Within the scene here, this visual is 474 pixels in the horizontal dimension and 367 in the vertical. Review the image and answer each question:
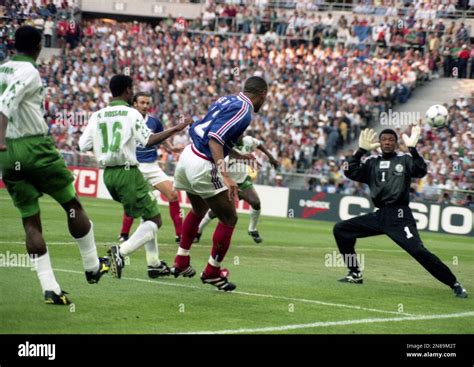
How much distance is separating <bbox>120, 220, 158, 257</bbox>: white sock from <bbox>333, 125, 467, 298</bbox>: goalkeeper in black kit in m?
2.85

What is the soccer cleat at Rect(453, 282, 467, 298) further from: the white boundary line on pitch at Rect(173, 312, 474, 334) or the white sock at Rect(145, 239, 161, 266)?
the white sock at Rect(145, 239, 161, 266)

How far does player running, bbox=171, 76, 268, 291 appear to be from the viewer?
10.9m

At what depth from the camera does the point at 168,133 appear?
10.8 meters

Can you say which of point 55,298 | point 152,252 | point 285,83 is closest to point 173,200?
point 152,252

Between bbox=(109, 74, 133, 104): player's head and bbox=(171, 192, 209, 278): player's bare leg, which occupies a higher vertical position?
bbox=(109, 74, 133, 104): player's head

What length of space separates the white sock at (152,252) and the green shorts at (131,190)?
1.12 feet

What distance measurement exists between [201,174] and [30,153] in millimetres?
2491

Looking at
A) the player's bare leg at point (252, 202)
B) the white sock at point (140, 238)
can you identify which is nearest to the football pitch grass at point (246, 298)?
the white sock at point (140, 238)

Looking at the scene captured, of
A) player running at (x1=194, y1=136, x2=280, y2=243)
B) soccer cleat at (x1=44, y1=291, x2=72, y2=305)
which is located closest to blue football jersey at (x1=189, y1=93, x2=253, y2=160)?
soccer cleat at (x1=44, y1=291, x2=72, y2=305)

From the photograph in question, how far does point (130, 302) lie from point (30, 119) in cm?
229

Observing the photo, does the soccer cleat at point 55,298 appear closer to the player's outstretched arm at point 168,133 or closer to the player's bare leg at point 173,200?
the player's outstretched arm at point 168,133
